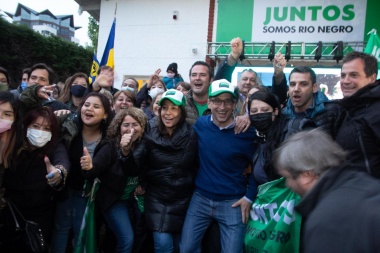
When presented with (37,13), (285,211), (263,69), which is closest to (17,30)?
(263,69)

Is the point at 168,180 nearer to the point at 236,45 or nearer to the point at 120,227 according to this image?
the point at 120,227

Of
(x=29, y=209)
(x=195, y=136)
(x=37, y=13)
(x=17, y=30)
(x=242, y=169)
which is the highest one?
(x=37, y=13)

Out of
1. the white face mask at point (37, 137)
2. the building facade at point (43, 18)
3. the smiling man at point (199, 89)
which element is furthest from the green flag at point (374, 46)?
the building facade at point (43, 18)

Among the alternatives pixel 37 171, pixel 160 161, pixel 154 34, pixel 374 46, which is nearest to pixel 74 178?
pixel 37 171

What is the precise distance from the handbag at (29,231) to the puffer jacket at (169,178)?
91cm

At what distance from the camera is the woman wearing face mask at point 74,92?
177 inches

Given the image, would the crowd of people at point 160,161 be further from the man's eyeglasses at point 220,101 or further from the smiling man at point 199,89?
the smiling man at point 199,89

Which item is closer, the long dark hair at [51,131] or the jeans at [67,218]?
the long dark hair at [51,131]

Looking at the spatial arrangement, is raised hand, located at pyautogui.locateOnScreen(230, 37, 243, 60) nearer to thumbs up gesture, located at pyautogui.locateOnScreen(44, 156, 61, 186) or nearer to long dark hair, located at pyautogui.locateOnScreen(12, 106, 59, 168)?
long dark hair, located at pyautogui.locateOnScreen(12, 106, 59, 168)

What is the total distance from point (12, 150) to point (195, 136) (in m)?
1.61

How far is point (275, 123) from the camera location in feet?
9.32

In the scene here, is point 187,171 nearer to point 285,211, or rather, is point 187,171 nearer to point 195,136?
point 195,136

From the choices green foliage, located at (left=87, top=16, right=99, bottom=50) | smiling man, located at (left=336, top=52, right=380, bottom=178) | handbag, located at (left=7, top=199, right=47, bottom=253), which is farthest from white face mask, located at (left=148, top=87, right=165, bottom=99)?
green foliage, located at (left=87, top=16, right=99, bottom=50)

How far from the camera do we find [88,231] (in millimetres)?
3209
